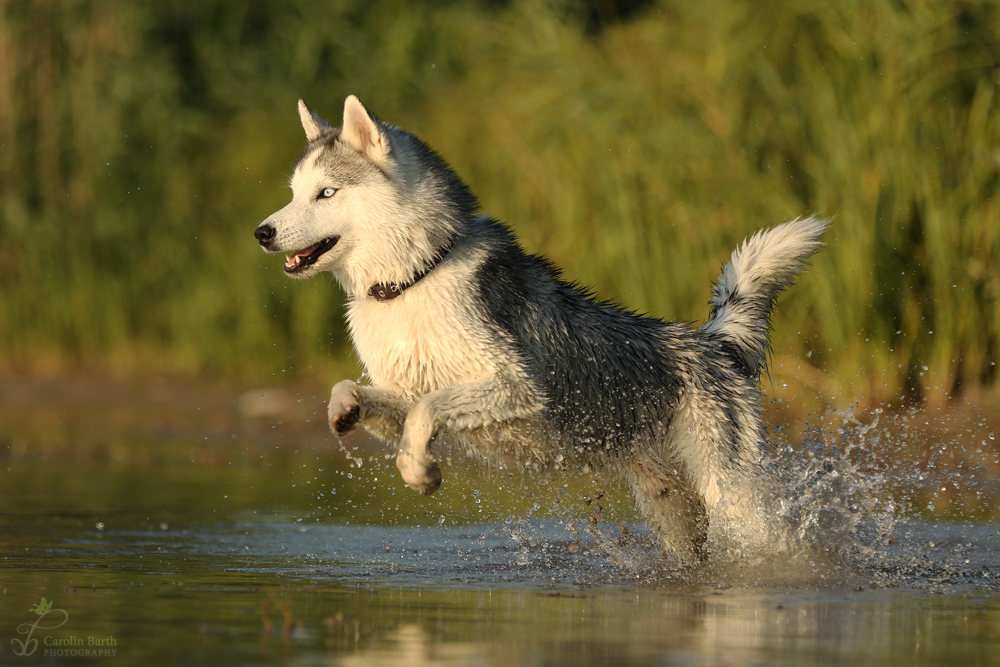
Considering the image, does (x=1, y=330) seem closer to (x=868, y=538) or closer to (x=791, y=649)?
(x=868, y=538)

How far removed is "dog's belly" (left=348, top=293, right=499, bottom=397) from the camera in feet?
16.9

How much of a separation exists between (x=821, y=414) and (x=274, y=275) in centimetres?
593

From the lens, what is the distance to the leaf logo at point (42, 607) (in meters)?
4.01

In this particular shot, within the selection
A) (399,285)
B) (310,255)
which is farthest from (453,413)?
(310,255)

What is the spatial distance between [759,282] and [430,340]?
63.5 inches

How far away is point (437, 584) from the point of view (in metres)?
4.85

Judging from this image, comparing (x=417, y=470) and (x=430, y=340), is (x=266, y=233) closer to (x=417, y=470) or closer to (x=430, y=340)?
(x=430, y=340)

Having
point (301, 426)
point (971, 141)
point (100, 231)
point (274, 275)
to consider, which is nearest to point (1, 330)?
point (100, 231)

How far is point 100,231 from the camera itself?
1342 centimetres

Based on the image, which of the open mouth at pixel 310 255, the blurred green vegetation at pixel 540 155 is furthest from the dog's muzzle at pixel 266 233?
the blurred green vegetation at pixel 540 155

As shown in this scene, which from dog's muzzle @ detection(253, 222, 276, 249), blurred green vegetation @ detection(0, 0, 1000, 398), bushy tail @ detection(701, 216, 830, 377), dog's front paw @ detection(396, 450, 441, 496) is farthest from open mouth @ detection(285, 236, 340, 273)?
blurred green vegetation @ detection(0, 0, 1000, 398)

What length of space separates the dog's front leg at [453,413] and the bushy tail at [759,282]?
1.15 metres

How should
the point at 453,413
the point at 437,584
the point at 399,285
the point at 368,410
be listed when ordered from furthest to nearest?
the point at 399,285, the point at 368,410, the point at 453,413, the point at 437,584

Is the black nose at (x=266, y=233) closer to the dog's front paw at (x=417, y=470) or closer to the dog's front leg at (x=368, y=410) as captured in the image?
the dog's front leg at (x=368, y=410)
